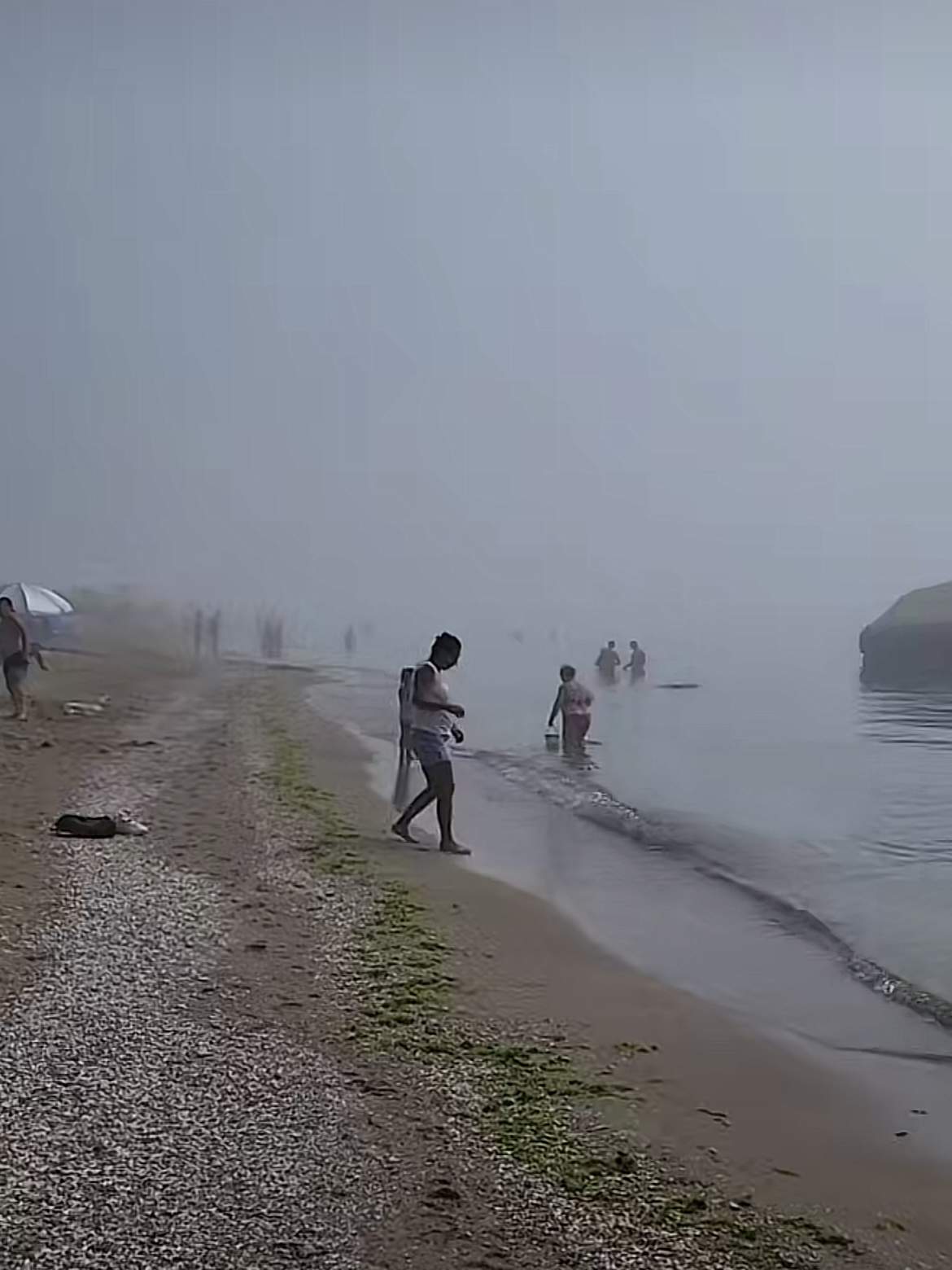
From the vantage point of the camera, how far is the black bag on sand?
14305 mm

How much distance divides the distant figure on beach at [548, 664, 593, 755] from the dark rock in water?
4461 centimetres

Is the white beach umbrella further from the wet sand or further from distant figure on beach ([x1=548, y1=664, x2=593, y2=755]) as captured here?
the wet sand

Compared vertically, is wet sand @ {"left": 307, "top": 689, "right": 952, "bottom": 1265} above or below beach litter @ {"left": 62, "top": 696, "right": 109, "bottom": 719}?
below

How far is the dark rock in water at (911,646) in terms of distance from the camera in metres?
70.4

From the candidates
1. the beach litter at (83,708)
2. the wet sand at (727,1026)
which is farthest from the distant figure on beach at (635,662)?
the wet sand at (727,1026)

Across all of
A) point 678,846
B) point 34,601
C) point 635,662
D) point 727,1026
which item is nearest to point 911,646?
point 635,662

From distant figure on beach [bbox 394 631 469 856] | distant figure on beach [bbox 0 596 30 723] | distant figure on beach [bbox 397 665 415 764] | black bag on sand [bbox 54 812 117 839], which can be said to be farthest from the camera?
distant figure on beach [bbox 0 596 30 723]

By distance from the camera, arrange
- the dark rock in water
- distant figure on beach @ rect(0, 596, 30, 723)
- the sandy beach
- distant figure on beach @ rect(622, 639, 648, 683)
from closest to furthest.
→ 1. the sandy beach
2. distant figure on beach @ rect(0, 596, 30, 723)
3. distant figure on beach @ rect(622, 639, 648, 683)
4. the dark rock in water

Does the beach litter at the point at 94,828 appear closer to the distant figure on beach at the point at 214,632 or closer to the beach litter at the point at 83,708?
the beach litter at the point at 83,708

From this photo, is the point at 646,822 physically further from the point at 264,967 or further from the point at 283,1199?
the point at 283,1199

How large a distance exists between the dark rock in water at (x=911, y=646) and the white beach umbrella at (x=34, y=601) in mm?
37955

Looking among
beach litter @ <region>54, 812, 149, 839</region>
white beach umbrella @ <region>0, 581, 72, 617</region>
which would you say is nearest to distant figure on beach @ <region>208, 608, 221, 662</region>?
white beach umbrella @ <region>0, 581, 72, 617</region>

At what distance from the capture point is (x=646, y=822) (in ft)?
64.8

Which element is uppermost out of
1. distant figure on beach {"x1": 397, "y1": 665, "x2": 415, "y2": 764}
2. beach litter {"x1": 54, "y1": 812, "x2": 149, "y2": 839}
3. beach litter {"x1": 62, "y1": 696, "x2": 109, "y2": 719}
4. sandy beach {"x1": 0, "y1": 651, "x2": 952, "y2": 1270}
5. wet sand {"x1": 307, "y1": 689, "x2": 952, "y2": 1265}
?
distant figure on beach {"x1": 397, "y1": 665, "x2": 415, "y2": 764}
